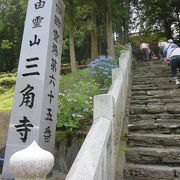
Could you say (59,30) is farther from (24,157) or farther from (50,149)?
(24,157)

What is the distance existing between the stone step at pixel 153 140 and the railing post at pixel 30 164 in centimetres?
306

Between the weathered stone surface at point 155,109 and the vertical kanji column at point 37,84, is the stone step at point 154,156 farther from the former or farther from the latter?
the weathered stone surface at point 155,109

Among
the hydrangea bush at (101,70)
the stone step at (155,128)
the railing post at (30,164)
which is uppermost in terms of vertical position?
the hydrangea bush at (101,70)

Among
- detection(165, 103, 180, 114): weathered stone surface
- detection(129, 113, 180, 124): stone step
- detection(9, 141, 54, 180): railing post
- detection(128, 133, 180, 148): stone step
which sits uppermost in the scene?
detection(165, 103, 180, 114): weathered stone surface

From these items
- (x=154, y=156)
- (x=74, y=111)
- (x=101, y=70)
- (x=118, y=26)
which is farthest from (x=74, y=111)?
(x=118, y=26)

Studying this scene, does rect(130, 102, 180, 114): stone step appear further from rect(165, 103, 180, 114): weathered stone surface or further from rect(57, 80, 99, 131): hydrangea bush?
rect(57, 80, 99, 131): hydrangea bush

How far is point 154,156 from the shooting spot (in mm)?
4996

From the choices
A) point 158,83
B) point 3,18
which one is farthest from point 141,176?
point 3,18

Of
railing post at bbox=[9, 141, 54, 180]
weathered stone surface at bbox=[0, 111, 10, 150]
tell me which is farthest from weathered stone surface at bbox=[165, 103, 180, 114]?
railing post at bbox=[9, 141, 54, 180]

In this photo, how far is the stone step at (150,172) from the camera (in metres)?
4.55

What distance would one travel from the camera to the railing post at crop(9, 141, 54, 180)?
252 cm

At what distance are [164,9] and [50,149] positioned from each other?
61.9 feet

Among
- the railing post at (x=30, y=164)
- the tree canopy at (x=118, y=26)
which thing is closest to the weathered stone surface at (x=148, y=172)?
the railing post at (x=30, y=164)

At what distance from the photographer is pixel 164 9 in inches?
862
